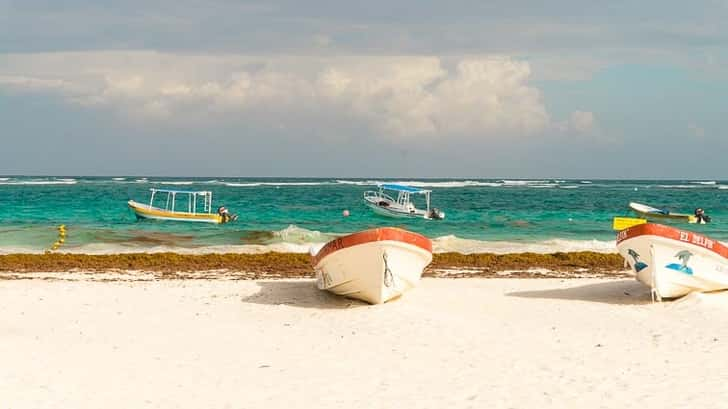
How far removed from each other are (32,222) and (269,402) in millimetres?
33517

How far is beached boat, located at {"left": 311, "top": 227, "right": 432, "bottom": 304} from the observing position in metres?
12.6

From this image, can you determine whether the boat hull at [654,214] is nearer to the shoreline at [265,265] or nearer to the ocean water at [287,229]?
the ocean water at [287,229]

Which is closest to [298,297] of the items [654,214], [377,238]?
[377,238]

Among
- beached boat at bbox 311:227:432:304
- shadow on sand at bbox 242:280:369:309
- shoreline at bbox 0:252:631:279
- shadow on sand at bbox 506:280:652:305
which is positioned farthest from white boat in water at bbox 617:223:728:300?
shadow on sand at bbox 242:280:369:309

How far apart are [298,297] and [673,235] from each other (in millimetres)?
6454

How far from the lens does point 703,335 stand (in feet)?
35.7

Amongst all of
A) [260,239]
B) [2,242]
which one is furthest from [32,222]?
[260,239]

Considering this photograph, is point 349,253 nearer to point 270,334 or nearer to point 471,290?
point 270,334

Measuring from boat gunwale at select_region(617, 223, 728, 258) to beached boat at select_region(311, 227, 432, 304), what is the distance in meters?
3.45

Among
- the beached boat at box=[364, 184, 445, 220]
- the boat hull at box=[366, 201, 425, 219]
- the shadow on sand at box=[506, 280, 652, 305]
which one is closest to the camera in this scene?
the shadow on sand at box=[506, 280, 652, 305]

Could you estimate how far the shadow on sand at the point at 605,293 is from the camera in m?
13.9

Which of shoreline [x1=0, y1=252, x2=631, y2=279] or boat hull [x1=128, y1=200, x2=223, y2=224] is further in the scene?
boat hull [x1=128, y1=200, x2=223, y2=224]

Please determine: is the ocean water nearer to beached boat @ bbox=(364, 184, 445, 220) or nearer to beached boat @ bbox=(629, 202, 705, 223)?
beached boat @ bbox=(364, 184, 445, 220)

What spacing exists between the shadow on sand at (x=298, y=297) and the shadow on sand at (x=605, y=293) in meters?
3.30
